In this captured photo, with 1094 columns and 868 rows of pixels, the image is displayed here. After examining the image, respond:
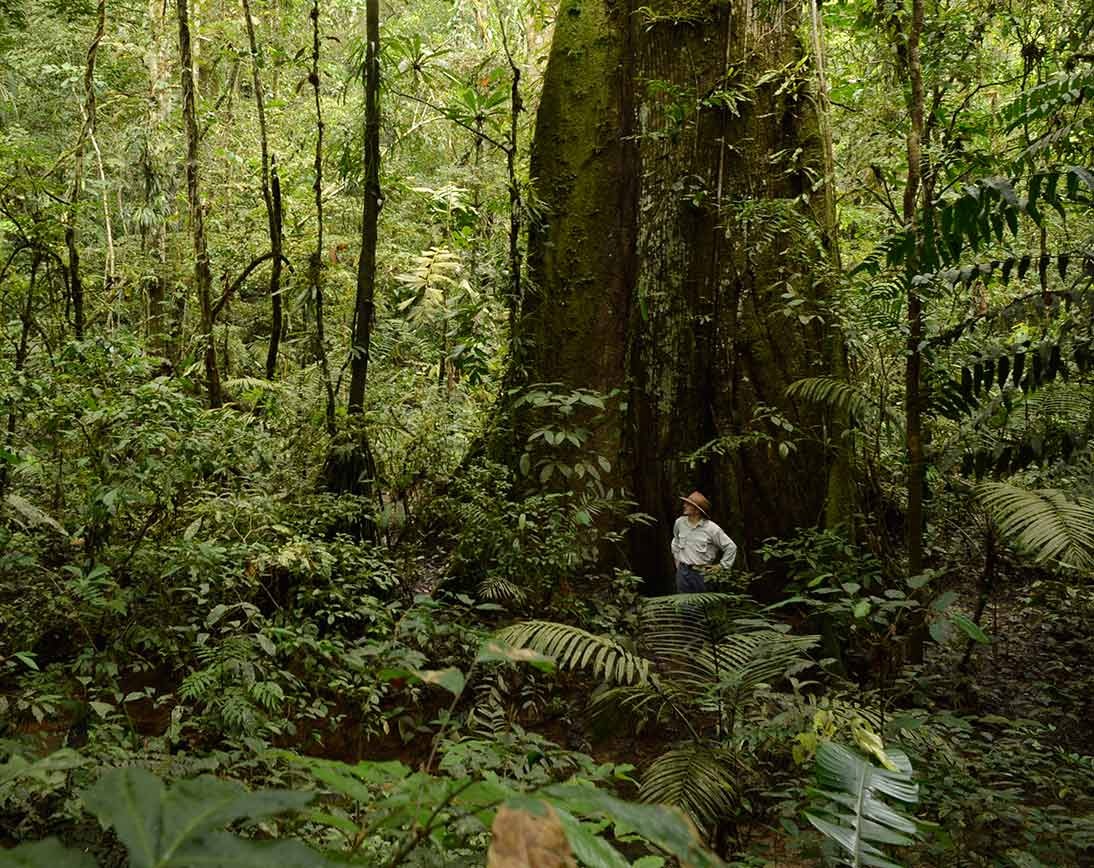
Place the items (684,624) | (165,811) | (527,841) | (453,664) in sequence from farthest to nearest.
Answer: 1. (453,664)
2. (684,624)
3. (527,841)
4. (165,811)

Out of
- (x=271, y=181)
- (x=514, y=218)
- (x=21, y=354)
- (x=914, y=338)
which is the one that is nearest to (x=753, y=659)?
(x=914, y=338)

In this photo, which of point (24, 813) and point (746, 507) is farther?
point (746, 507)

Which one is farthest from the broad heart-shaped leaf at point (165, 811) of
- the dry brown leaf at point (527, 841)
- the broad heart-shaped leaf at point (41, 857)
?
the dry brown leaf at point (527, 841)

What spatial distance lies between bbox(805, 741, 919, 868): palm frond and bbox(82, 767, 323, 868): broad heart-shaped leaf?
71.1 inches

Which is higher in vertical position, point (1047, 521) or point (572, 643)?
point (1047, 521)

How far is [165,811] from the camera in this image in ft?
3.34

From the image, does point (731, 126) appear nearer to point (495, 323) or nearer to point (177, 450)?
point (495, 323)

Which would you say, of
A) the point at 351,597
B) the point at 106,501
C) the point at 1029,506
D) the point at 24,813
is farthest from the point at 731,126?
the point at 24,813

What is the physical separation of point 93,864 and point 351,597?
3.63m

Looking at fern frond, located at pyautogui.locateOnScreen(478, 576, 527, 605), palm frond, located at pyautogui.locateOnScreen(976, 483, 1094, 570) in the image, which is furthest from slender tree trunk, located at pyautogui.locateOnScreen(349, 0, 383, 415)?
palm frond, located at pyautogui.locateOnScreen(976, 483, 1094, 570)

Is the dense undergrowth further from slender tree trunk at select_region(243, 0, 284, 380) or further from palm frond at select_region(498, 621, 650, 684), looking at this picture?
slender tree trunk at select_region(243, 0, 284, 380)

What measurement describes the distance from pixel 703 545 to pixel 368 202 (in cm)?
340

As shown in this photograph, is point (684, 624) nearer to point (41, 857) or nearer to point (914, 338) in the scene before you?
point (914, 338)

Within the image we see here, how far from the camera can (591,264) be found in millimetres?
6242
